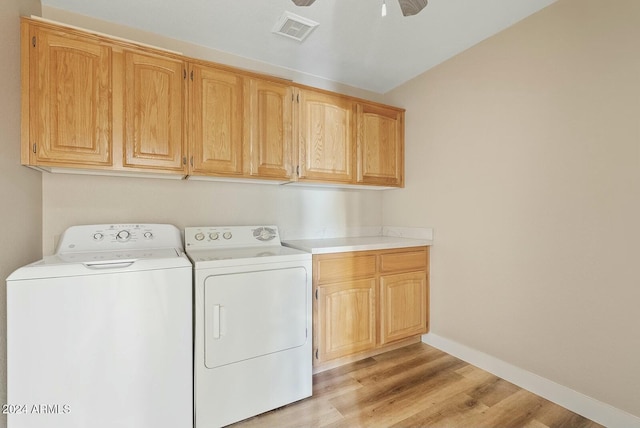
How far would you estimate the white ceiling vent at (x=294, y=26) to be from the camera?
6.17ft

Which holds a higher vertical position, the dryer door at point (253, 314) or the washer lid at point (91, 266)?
the washer lid at point (91, 266)

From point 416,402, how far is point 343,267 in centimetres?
95

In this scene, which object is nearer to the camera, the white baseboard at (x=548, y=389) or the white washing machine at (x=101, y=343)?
the white washing machine at (x=101, y=343)

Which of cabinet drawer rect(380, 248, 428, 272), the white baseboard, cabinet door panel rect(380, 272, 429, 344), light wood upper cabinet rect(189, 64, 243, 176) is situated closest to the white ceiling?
light wood upper cabinet rect(189, 64, 243, 176)

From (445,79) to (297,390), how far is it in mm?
2650

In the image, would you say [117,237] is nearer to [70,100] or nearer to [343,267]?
[70,100]

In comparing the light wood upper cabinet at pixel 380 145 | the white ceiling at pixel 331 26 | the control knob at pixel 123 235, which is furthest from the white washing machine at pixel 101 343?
the light wood upper cabinet at pixel 380 145

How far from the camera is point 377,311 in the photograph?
228 cm

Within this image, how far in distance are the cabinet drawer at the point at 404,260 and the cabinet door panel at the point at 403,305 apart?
62mm

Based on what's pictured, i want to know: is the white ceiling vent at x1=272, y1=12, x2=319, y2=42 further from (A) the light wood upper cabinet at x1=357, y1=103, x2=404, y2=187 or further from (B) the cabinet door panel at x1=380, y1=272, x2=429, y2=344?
(B) the cabinet door panel at x1=380, y1=272, x2=429, y2=344

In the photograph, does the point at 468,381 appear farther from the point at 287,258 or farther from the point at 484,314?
the point at 287,258

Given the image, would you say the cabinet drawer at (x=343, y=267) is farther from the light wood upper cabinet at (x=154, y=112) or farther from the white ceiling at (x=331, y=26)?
the white ceiling at (x=331, y=26)

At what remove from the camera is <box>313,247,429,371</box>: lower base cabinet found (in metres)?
2.05

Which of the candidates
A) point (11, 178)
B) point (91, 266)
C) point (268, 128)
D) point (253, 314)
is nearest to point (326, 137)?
point (268, 128)
